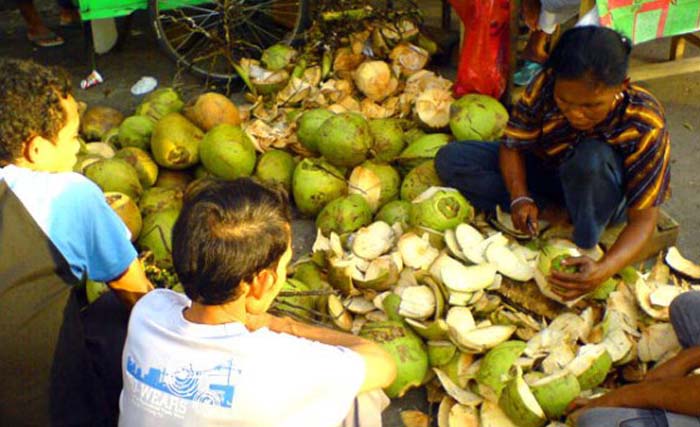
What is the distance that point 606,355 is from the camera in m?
2.25

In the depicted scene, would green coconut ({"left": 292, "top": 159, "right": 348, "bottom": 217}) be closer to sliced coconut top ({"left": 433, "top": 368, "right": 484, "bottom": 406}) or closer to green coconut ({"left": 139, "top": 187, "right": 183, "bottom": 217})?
green coconut ({"left": 139, "top": 187, "right": 183, "bottom": 217})

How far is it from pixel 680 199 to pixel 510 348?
58.4 inches

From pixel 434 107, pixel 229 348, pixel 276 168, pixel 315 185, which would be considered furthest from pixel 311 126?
pixel 229 348

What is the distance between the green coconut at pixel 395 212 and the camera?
9.66 ft

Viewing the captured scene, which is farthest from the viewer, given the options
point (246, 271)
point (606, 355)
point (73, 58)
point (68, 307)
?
point (73, 58)

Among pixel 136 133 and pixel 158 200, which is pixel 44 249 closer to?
pixel 158 200

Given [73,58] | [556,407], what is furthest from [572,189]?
[73,58]

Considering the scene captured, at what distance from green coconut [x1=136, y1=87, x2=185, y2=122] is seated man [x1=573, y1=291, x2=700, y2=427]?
2464 mm

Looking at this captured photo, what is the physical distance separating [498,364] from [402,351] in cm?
31

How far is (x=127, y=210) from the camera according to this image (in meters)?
2.85

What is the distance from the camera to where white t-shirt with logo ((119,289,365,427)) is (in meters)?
1.38

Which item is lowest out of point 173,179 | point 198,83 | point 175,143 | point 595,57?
point 198,83

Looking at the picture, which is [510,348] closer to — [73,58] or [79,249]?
[79,249]

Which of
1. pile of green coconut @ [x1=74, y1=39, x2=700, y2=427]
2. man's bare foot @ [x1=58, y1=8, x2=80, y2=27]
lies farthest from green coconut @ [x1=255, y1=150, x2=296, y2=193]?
man's bare foot @ [x1=58, y1=8, x2=80, y2=27]
